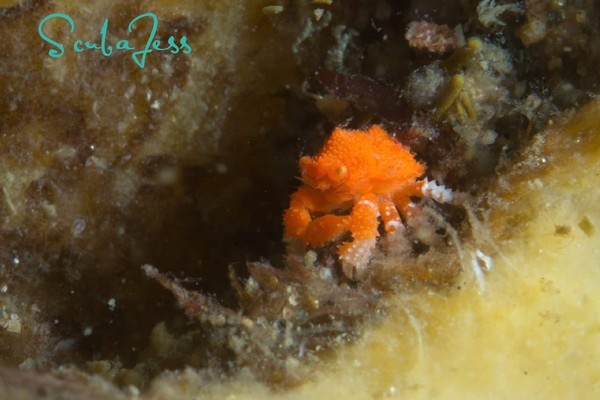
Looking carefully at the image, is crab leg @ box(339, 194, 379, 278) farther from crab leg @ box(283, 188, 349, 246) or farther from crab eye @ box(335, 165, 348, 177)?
crab eye @ box(335, 165, 348, 177)

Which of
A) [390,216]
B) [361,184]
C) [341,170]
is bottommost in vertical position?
[390,216]

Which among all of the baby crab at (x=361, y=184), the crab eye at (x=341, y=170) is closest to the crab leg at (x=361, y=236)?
the baby crab at (x=361, y=184)

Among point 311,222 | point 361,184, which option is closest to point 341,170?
point 361,184

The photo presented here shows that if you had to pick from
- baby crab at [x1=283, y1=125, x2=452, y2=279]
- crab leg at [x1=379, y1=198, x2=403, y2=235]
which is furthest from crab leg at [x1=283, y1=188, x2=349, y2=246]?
crab leg at [x1=379, y1=198, x2=403, y2=235]

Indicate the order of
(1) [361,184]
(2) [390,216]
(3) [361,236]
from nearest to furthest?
1. (3) [361,236]
2. (2) [390,216]
3. (1) [361,184]

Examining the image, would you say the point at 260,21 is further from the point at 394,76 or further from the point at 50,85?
the point at 50,85

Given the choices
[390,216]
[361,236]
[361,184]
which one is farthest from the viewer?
[361,184]

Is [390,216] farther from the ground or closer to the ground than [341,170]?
closer to the ground

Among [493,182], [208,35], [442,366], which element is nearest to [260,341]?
[442,366]

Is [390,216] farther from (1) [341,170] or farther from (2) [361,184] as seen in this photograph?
(1) [341,170]
